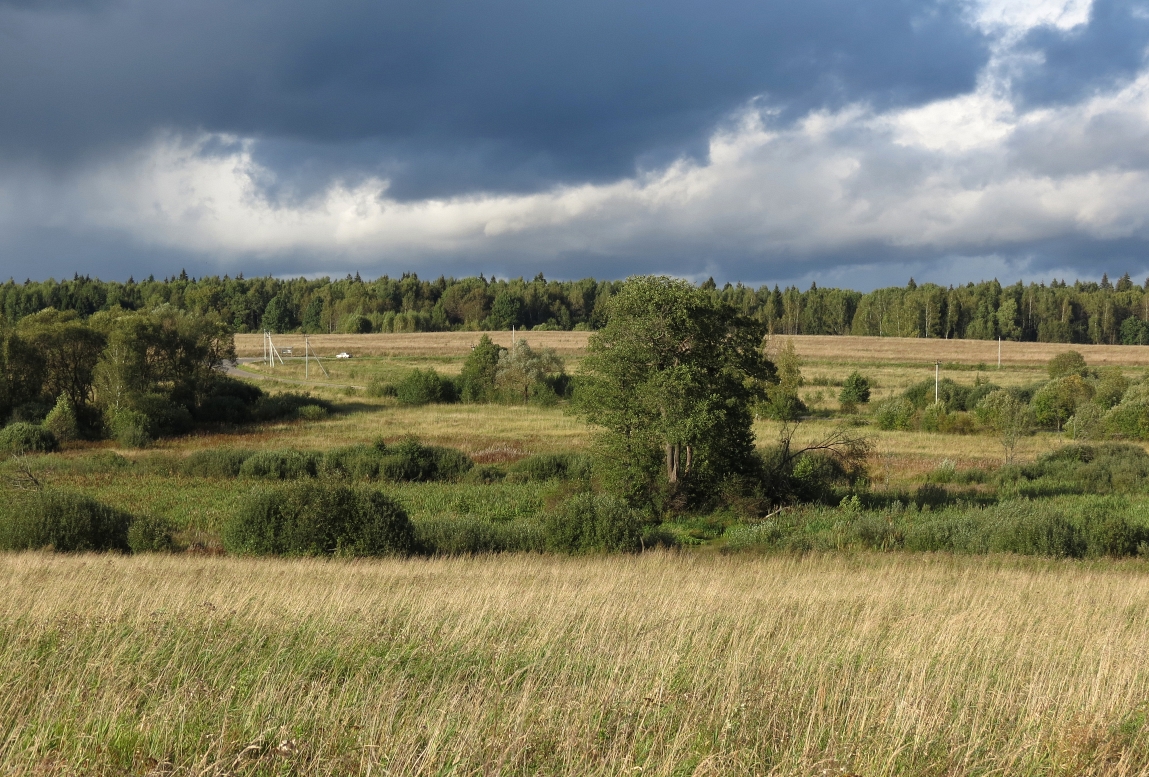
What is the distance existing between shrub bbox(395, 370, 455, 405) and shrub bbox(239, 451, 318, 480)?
3231cm

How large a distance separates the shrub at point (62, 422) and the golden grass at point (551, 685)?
48.9 m

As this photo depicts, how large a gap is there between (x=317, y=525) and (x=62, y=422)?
134ft

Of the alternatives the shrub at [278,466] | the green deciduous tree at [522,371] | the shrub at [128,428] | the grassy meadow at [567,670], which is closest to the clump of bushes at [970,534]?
the grassy meadow at [567,670]

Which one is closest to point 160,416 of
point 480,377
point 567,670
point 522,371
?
point 480,377

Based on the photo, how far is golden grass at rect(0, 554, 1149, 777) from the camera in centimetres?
462

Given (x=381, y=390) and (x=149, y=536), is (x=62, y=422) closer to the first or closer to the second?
(x=381, y=390)

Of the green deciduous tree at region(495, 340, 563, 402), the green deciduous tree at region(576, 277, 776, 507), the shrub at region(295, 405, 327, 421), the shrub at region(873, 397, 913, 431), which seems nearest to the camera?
the green deciduous tree at region(576, 277, 776, 507)

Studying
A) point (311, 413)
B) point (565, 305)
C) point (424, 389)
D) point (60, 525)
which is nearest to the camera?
point (60, 525)

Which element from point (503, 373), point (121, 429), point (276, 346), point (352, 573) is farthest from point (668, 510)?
point (276, 346)

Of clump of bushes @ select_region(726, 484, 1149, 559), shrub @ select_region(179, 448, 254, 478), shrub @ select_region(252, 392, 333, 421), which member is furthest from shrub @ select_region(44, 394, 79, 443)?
clump of bushes @ select_region(726, 484, 1149, 559)

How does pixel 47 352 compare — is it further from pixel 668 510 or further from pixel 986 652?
pixel 986 652

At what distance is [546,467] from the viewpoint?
4047 cm

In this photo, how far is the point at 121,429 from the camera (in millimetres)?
53688

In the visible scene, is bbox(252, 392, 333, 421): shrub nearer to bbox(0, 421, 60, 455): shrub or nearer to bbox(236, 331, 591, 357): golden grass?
bbox(0, 421, 60, 455): shrub
